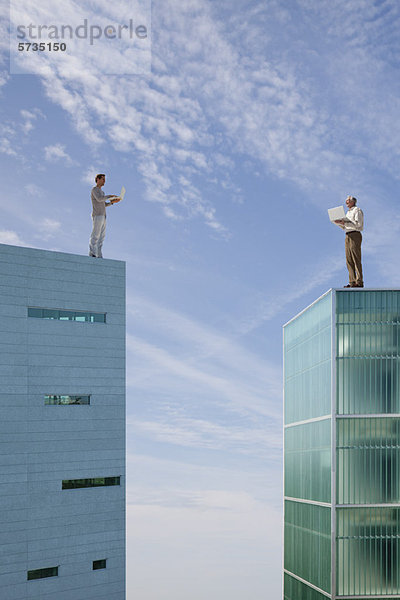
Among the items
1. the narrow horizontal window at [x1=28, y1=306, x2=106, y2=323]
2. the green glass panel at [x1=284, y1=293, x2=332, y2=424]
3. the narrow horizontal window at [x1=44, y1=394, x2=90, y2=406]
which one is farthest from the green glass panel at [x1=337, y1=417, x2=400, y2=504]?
the narrow horizontal window at [x1=28, y1=306, x2=106, y2=323]

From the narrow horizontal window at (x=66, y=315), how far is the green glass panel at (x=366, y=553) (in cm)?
1509

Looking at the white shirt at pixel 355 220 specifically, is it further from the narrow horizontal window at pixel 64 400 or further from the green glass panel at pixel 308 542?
the narrow horizontal window at pixel 64 400

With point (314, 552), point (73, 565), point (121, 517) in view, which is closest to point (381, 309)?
point (314, 552)

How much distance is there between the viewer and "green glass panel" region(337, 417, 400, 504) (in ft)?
85.6

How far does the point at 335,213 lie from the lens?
28984mm

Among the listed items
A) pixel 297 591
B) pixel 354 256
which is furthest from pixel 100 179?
pixel 297 591

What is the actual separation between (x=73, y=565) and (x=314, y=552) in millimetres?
11660

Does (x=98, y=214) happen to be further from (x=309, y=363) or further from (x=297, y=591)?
(x=297, y=591)

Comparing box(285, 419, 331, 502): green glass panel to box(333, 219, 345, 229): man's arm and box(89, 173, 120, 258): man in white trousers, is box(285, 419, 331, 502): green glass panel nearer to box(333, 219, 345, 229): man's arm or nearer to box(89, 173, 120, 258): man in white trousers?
box(333, 219, 345, 229): man's arm

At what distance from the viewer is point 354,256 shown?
92.7ft

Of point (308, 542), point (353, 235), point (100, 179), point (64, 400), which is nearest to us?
point (353, 235)

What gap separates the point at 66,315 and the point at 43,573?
1234 centimetres

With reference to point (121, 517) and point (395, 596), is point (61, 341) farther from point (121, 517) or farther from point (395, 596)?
→ point (395, 596)

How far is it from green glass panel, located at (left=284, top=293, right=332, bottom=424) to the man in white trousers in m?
11.3
